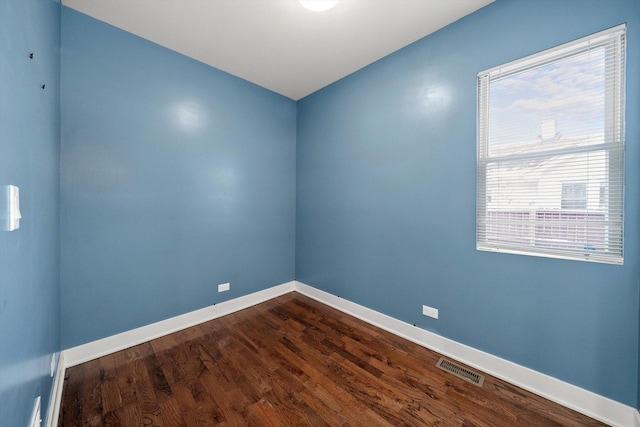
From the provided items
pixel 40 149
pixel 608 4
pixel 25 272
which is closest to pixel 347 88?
pixel 608 4

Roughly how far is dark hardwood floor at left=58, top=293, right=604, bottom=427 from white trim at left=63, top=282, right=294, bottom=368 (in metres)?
0.08

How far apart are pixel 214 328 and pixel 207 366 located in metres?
0.62

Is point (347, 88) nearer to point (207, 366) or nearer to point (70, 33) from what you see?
point (70, 33)

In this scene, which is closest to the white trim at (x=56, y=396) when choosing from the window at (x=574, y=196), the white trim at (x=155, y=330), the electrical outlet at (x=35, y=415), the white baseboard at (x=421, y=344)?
the white baseboard at (x=421, y=344)

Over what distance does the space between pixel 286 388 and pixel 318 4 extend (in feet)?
9.50

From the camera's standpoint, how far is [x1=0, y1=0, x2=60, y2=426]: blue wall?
0.74m

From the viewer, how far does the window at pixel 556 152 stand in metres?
1.46

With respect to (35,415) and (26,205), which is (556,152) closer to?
(26,205)

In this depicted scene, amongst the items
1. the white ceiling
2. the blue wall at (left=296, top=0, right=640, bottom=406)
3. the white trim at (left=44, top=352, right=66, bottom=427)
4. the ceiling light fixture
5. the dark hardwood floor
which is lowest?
the dark hardwood floor

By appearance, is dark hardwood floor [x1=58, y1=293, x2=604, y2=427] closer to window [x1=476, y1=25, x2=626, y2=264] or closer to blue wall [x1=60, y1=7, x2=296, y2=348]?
blue wall [x1=60, y1=7, x2=296, y2=348]

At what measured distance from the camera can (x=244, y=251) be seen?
122 inches

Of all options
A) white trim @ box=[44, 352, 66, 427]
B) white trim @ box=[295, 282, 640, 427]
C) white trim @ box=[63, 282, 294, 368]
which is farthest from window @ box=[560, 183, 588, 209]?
white trim @ box=[44, 352, 66, 427]

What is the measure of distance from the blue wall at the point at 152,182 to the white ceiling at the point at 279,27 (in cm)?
22

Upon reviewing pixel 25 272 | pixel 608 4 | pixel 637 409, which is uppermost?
pixel 608 4
